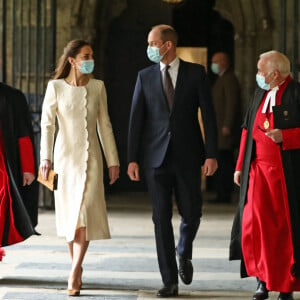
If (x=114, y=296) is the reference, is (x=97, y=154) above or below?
above

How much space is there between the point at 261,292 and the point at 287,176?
0.76m

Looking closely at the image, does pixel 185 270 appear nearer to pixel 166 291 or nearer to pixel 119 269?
pixel 166 291

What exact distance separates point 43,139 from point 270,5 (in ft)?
24.2

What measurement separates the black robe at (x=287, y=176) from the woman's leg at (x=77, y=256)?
0.96 meters

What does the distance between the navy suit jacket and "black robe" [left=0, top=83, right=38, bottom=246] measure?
79 centimetres

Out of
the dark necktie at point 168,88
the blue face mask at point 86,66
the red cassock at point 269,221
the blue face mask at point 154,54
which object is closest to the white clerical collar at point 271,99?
the red cassock at point 269,221

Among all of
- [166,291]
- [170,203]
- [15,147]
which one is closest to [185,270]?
[166,291]

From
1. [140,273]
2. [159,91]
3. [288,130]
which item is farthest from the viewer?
[140,273]

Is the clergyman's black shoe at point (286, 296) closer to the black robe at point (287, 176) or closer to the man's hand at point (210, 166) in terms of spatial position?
the black robe at point (287, 176)

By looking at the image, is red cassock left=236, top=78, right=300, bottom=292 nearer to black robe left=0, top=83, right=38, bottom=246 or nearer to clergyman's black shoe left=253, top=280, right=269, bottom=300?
clergyman's black shoe left=253, top=280, right=269, bottom=300

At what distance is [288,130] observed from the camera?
587cm

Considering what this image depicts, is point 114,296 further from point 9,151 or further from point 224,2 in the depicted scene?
point 224,2

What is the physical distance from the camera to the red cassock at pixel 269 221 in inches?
232

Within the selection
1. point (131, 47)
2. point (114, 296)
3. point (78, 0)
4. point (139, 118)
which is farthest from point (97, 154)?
point (131, 47)
